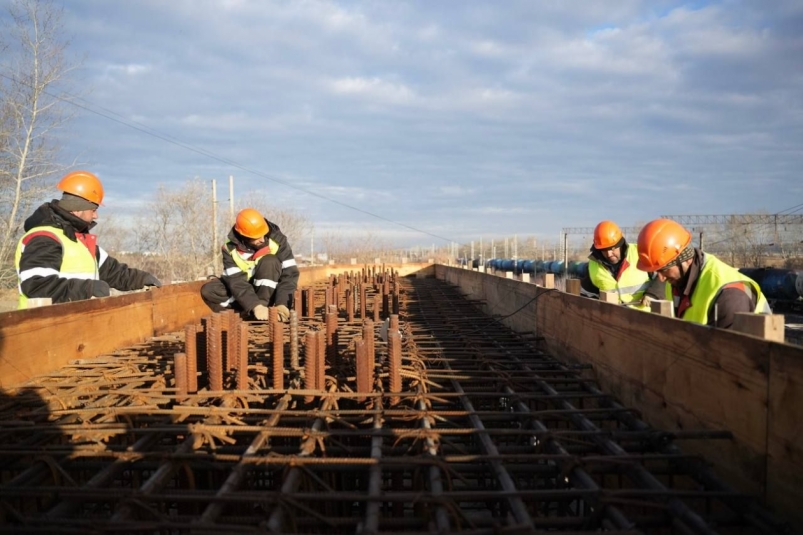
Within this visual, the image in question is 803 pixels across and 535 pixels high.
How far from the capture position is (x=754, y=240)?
38625 mm

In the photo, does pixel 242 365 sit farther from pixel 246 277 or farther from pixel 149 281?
pixel 246 277

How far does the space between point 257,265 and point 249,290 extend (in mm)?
459

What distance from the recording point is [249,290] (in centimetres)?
718

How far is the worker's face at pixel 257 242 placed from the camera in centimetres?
738

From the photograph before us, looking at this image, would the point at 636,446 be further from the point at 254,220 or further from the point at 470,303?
the point at 470,303

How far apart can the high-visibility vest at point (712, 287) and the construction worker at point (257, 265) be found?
473 centimetres

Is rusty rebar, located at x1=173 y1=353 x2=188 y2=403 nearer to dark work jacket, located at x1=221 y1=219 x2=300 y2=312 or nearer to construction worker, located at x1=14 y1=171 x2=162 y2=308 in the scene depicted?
construction worker, located at x1=14 y1=171 x2=162 y2=308

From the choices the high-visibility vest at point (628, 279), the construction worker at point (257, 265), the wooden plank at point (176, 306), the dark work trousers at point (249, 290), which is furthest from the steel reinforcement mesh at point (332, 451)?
the construction worker at point (257, 265)

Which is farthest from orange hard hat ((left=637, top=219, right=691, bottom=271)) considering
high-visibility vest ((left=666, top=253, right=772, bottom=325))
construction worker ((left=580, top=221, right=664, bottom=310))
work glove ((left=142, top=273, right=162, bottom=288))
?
work glove ((left=142, top=273, right=162, bottom=288))

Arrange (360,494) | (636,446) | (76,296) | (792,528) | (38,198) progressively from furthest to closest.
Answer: (38,198) → (76,296) → (636,446) → (360,494) → (792,528)

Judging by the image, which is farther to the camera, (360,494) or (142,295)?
(142,295)

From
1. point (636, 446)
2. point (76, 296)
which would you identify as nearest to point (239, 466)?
point (636, 446)

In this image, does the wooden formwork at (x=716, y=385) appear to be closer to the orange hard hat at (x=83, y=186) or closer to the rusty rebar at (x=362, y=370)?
the rusty rebar at (x=362, y=370)

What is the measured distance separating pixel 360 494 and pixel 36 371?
324 cm
